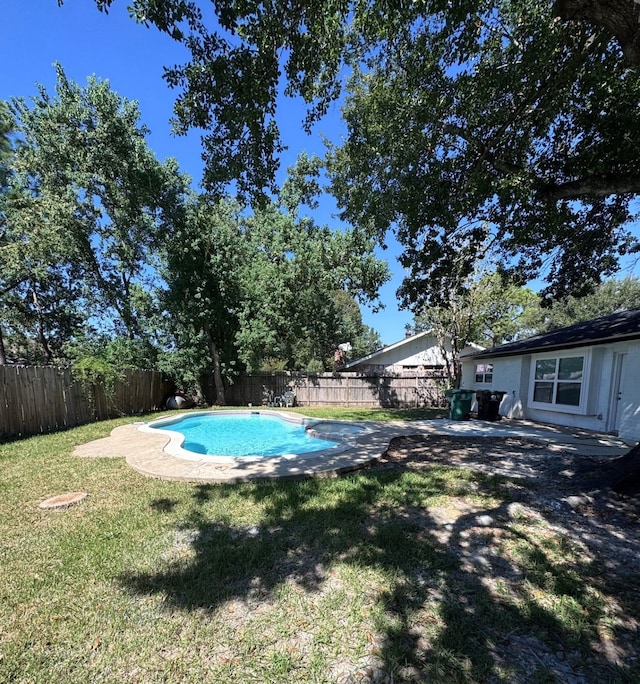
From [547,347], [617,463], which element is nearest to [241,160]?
[617,463]

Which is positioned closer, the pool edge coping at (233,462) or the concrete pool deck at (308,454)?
the pool edge coping at (233,462)

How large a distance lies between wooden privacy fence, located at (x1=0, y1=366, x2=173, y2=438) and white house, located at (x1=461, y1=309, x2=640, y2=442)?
45.9 ft

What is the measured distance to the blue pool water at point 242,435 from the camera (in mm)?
8664

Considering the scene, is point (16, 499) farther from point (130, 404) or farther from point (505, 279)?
point (505, 279)

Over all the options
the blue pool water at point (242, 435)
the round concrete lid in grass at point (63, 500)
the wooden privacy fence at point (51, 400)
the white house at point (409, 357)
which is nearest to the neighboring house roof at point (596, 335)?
the blue pool water at point (242, 435)

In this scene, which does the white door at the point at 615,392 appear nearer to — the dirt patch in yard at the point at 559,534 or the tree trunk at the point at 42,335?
the dirt patch in yard at the point at 559,534

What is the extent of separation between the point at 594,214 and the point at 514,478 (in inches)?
242

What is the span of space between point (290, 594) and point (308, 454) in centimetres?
370

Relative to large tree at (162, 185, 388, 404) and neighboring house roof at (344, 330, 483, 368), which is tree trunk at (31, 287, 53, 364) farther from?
neighboring house roof at (344, 330, 483, 368)

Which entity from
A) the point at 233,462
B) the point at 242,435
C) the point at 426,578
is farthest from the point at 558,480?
the point at 242,435

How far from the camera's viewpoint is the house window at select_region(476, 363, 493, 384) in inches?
581

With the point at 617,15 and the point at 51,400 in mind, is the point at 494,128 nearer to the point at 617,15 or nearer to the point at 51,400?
the point at 617,15

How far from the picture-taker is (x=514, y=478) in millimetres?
4969

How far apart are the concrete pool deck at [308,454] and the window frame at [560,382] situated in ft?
2.25
